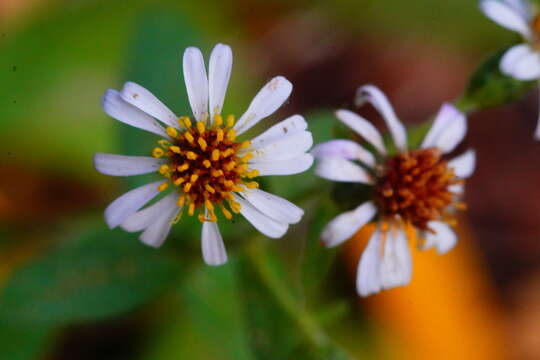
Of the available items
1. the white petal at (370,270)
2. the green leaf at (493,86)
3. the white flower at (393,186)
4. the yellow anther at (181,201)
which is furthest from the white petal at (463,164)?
the yellow anther at (181,201)

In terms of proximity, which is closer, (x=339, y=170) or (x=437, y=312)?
(x=339, y=170)

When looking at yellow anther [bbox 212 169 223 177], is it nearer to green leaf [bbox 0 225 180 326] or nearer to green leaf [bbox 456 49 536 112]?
green leaf [bbox 0 225 180 326]

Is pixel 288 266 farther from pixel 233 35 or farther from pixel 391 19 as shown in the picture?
pixel 391 19

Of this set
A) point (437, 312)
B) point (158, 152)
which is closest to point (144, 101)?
point (158, 152)

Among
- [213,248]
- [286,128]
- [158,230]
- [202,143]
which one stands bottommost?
[213,248]

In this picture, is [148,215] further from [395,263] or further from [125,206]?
[395,263]
